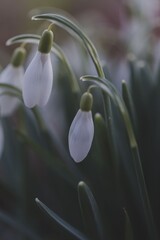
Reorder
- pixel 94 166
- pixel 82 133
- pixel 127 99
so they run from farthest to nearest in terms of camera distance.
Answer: pixel 94 166 → pixel 127 99 → pixel 82 133

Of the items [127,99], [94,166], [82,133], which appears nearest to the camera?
[82,133]

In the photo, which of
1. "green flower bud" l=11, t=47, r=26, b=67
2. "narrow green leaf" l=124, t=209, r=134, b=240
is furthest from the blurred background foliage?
"green flower bud" l=11, t=47, r=26, b=67

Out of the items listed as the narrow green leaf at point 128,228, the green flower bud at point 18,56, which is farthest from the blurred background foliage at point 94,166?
the green flower bud at point 18,56

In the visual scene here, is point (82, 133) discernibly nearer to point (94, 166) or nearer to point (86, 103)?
point (86, 103)

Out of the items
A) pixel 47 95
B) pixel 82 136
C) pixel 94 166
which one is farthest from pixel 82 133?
pixel 94 166

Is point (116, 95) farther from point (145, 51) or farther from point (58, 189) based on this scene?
point (145, 51)

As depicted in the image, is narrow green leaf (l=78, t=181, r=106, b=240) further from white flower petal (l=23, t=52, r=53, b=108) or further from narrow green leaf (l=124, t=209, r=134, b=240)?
white flower petal (l=23, t=52, r=53, b=108)
